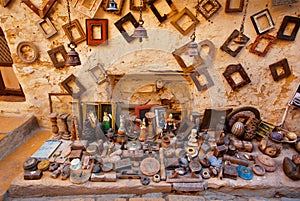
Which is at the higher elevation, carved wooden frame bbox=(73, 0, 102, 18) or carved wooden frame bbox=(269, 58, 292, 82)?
carved wooden frame bbox=(73, 0, 102, 18)

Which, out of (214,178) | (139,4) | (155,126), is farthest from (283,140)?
(139,4)

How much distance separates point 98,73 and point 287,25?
2.36 m

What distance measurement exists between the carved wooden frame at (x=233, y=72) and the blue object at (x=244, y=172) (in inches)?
39.3

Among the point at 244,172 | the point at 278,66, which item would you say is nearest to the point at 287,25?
the point at 278,66

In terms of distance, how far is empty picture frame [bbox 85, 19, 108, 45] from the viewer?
228 centimetres

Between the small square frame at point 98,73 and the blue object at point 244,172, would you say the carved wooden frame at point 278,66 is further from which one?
the small square frame at point 98,73

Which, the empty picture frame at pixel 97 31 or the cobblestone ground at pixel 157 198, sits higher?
the empty picture frame at pixel 97 31

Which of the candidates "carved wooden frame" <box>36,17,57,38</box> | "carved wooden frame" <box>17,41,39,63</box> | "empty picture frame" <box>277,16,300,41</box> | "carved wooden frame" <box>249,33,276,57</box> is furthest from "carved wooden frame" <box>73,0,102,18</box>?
"empty picture frame" <box>277,16,300,41</box>

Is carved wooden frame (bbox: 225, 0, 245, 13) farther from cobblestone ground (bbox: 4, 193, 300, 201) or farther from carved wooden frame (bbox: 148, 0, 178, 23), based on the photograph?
cobblestone ground (bbox: 4, 193, 300, 201)

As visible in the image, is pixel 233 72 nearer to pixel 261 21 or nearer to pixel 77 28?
pixel 261 21

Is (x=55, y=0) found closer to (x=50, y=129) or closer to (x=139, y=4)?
(x=139, y=4)

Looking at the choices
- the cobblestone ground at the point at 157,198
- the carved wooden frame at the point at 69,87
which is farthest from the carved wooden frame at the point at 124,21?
the cobblestone ground at the point at 157,198

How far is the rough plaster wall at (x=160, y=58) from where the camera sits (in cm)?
228

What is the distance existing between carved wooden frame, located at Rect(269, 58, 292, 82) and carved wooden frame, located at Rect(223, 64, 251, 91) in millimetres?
309
